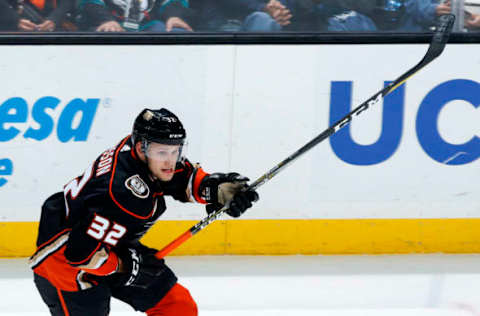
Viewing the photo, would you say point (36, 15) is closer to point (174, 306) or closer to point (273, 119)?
point (273, 119)

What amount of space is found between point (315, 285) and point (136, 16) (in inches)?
58.4

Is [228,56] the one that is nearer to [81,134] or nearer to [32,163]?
[81,134]

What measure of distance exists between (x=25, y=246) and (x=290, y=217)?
4.16ft

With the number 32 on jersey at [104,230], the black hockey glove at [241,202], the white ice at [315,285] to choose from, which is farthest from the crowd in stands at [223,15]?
the number 32 on jersey at [104,230]

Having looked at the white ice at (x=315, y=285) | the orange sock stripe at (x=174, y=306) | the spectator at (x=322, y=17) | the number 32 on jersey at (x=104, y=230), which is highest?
the spectator at (x=322, y=17)

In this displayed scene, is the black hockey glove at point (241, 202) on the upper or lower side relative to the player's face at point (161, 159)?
lower

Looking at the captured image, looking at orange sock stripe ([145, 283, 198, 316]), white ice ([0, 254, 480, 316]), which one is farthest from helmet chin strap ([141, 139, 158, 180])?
white ice ([0, 254, 480, 316])

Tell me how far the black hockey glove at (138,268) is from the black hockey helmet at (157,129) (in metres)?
0.33

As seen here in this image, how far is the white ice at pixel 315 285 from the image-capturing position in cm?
322

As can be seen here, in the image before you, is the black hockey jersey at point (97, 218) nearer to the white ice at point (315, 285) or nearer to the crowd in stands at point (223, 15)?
the white ice at point (315, 285)

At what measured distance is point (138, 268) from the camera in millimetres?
2219

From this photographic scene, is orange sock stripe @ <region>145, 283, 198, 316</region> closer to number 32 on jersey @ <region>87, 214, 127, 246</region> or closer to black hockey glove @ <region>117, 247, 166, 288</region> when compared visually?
black hockey glove @ <region>117, 247, 166, 288</region>

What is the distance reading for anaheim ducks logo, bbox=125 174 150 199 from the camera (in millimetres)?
2090

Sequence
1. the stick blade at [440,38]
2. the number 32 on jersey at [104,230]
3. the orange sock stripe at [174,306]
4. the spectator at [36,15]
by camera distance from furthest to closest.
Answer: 1. the spectator at [36,15]
2. the stick blade at [440,38]
3. the orange sock stripe at [174,306]
4. the number 32 on jersey at [104,230]
